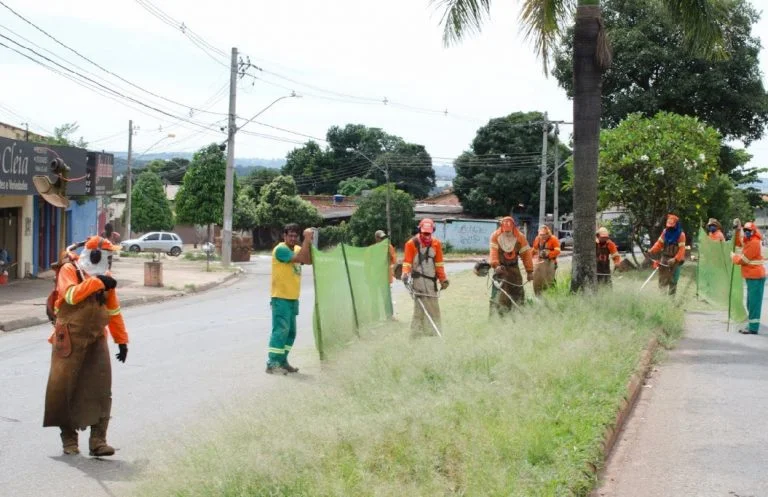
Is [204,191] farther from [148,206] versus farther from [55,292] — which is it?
[55,292]

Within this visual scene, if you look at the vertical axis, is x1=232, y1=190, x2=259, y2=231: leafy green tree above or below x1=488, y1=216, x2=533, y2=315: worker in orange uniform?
above

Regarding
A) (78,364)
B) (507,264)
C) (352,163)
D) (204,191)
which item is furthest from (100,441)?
(352,163)

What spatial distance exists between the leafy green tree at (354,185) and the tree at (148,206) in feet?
57.7

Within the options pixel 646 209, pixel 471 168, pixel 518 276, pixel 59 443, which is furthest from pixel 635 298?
pixel 471 168

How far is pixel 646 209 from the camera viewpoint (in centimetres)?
2662

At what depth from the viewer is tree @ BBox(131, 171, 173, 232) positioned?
68000 mm

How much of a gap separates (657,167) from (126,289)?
1434cm

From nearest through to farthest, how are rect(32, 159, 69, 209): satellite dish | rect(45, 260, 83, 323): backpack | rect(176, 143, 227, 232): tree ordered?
rect(45, 260, 83, 323): backpack → rect(32, 159, 69, 209): satellite dish → rect(176, 143, 227, 232): tree

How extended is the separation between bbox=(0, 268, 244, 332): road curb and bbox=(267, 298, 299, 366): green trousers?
7.82m

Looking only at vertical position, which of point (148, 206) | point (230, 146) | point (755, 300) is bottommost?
point (755, 300)

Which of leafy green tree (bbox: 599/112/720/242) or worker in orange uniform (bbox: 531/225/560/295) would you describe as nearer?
worker in orange uniform (bbox: 531/225/560/295)

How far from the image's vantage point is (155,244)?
51.3 m

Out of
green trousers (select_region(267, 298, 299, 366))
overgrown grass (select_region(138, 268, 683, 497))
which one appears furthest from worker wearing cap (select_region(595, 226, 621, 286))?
green trousers (select_region(267, 298, 299, 366))

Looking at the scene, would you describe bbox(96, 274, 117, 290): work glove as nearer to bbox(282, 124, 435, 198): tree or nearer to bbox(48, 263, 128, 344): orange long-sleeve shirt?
bbox(48, 263, 128, 344): orange long-sleeve shirt
